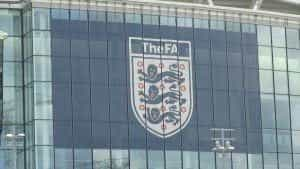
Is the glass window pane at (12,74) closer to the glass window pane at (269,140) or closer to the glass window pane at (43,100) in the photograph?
the glass window pane at (43,100)

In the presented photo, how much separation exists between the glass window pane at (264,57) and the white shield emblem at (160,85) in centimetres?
620

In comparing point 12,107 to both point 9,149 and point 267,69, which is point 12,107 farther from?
point 267,69

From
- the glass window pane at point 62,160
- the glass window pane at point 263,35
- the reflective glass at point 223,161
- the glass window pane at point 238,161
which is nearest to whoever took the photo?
the glass window pane at point 62,160

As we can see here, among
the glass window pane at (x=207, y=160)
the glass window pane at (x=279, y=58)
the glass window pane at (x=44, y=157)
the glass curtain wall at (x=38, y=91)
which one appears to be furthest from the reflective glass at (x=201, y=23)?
the glass window pane at (x=44, y=157)

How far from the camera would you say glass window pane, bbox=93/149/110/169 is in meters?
66.1

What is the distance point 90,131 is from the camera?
66438 millimetres

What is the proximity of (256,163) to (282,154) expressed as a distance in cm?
240

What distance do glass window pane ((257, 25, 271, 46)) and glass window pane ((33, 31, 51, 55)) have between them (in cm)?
1611

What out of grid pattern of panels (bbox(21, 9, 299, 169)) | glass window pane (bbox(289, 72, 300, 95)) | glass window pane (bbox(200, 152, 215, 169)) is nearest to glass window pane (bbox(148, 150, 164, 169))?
grid pattern of panels (bbox(21, 9, 299, 169))

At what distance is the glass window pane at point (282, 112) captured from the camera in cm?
7306

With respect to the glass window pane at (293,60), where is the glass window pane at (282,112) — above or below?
below

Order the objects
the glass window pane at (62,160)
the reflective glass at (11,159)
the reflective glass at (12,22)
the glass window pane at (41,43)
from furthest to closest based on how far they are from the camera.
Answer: the reflective glass at (12,22) < the glass window pane at (41,43) < the reflective glass at (11,159) < the glass window pane at (62,160)

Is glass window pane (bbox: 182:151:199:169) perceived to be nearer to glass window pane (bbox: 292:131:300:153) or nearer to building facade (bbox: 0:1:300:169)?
building facade (bbox: 0:1:300:169)

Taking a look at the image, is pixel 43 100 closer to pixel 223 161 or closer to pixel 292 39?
pixel 223 161
